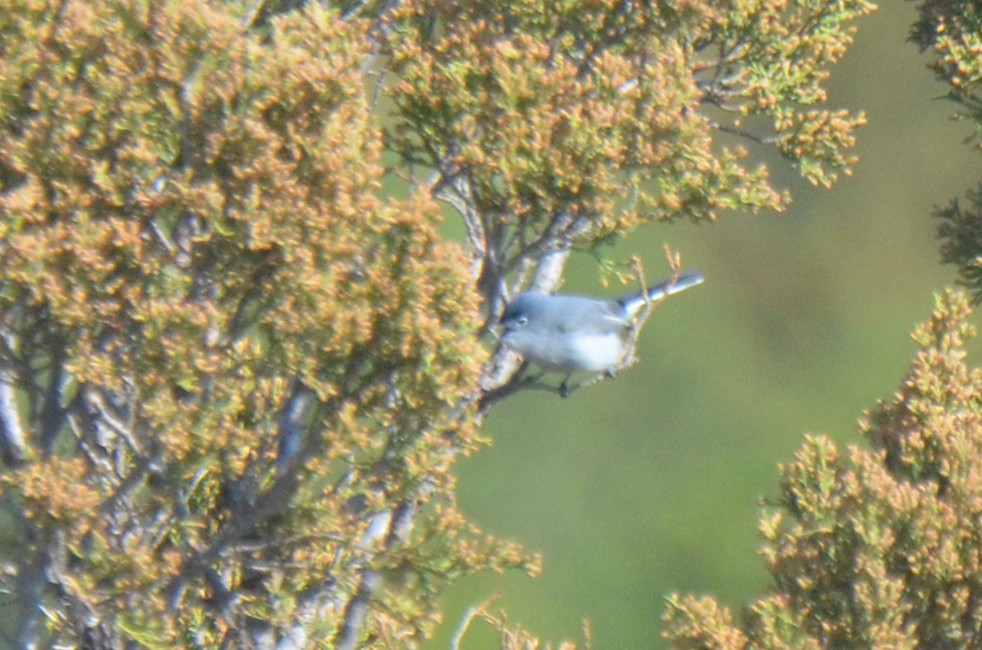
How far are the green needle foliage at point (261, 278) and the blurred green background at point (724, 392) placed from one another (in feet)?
32.3

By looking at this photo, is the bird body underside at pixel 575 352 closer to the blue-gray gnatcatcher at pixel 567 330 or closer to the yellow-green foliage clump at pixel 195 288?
the blue-gray gnatcatcher at pixel 567 330

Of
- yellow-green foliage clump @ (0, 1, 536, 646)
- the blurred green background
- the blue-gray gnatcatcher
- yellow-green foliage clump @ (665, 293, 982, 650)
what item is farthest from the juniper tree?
the blurred green background

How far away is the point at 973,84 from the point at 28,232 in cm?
379

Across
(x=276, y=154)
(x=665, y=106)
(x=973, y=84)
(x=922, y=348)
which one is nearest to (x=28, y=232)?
(x=276, y=154)

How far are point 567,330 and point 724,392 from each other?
1339cm

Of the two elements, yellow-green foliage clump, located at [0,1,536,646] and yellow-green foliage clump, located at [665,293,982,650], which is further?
yellow-green foliage clump, located at [665,293,982,650]

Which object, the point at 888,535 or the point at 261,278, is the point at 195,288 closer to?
the point at 261,278

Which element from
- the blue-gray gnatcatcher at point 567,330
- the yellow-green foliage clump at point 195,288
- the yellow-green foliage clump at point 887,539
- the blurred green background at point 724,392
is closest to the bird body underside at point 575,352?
the blue-gray gnatcatcher at point 567,330

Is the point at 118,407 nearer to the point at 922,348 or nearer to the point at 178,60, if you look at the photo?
the point at 178,60

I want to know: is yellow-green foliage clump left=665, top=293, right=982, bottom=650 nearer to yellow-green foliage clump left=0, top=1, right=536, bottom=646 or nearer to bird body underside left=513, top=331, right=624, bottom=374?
bird body underside left=513, top=331, right=624, bottom=374

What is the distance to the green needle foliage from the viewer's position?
164 inches

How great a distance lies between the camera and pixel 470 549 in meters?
4.66

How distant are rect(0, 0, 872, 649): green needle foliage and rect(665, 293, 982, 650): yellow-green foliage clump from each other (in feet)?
3.38

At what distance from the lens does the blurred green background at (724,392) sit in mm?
16125
